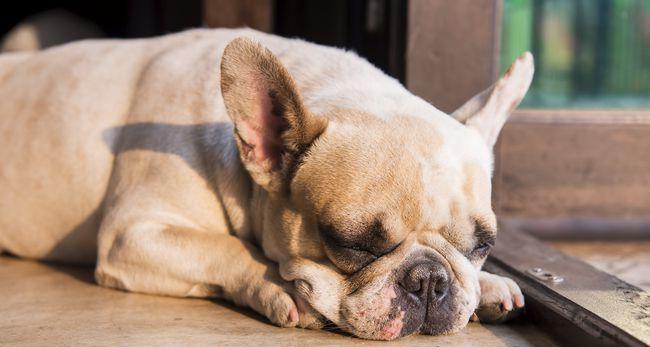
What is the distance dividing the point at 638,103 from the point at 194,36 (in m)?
1.95

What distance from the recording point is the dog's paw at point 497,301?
2609 millimetres

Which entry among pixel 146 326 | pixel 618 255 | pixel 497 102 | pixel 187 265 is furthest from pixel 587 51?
pixel 146 326

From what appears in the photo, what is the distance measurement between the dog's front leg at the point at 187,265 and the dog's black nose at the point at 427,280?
0.35 metres

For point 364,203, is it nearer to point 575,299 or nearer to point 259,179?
point 259,179

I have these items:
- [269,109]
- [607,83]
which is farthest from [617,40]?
[269,109]

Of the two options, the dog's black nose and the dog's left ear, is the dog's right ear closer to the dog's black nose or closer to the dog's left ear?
the dog's black nose

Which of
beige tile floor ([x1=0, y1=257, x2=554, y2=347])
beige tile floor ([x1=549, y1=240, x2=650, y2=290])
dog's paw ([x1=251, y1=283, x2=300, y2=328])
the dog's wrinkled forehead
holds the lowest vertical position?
beige tile floor ([x1=549, y1=240, x2=650, y2=290])

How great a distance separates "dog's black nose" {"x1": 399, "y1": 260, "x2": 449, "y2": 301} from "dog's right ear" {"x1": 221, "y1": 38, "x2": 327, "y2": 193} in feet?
1.40

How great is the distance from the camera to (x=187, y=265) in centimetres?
272

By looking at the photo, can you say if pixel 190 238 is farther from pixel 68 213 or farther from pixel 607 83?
pixel 607 83

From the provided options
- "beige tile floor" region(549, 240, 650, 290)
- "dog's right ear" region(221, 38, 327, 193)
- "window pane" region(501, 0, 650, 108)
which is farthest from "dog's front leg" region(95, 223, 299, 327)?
"window pane" region(501, 0, 650, 108)

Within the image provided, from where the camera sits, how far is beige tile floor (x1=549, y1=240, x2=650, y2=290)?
3.51m

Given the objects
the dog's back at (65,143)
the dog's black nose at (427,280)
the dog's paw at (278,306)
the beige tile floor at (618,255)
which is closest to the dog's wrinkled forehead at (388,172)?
the dog's black nose at (427,280)

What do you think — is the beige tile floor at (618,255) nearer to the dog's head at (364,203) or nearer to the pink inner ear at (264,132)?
the dog's head at (364,203)
